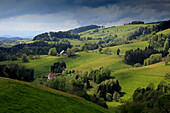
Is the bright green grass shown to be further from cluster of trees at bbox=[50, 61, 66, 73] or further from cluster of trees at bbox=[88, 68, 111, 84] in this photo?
cluster of trees at bbox=[50, 61, 66, 73]

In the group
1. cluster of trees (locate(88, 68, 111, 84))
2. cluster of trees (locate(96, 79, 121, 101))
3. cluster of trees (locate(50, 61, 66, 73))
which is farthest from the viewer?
cluster of trees (locate(50, 61, 66, 73))

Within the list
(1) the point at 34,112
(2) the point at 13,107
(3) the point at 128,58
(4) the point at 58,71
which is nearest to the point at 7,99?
(2) the point at 13,107

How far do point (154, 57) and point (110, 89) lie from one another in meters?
93.6

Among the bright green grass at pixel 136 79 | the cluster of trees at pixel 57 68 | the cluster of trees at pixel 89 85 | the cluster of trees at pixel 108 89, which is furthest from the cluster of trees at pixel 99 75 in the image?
the cluster of trees at pixel 57 68

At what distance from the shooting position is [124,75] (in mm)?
129625

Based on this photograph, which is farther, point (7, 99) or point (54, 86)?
point (54, 86)

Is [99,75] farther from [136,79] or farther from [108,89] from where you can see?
[136,79]

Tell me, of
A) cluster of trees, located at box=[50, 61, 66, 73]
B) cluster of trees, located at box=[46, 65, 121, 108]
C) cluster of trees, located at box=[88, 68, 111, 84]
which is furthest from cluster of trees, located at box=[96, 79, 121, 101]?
cluster of trees, located at box=[50, 61, 66, 73]

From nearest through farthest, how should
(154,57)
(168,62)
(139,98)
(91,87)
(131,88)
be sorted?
(139,98) → (131,88) → (91,87) → (168,62) → (154,57)

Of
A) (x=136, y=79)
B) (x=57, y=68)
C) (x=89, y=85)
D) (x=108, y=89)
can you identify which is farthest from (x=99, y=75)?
(x=57, y=68)

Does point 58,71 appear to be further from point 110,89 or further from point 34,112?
point 34,112

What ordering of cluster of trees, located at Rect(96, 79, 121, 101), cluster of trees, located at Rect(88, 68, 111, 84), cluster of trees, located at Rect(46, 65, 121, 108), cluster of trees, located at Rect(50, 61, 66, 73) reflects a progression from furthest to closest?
cluster of trees, located at Rect(50, 61, 66, 73) → cluster of trees, located at Rect(88, 68, 111, 84) → cluster of trees, located at Rect(96, 79, 121, 101) → cluster of trees, located at Rect(46, 65, 121, 108)

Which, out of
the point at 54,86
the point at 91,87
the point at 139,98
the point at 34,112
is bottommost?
the point at 91,87

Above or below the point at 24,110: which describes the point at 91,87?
below
